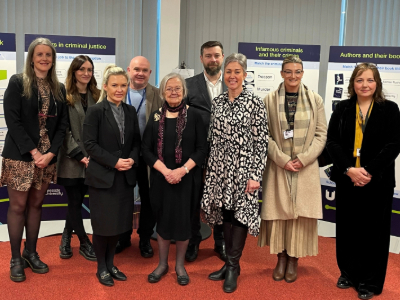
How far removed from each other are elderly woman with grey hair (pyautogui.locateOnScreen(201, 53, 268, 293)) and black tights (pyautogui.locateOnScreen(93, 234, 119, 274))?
2.51 ft

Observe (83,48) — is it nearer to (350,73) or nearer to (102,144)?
(102,144)

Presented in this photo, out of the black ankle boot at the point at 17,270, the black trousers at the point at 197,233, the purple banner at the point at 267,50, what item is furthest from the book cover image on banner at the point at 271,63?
the black ankle boot at the point at 17,270

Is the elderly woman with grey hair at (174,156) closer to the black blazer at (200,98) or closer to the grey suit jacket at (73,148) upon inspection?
the black blazer at (200,98)

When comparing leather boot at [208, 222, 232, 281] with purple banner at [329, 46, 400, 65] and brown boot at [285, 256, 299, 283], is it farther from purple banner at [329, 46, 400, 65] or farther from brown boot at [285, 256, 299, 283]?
purple banner at [329, 46, 400, 65]

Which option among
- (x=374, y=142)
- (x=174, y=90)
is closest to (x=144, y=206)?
(x=174, y=90)

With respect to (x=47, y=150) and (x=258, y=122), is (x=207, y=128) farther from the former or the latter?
(x=47, y=150)

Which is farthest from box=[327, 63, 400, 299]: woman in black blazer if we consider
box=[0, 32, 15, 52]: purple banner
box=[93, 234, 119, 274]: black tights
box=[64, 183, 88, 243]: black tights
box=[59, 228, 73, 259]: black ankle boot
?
box=[0, 32, 15, 52]: purple banner

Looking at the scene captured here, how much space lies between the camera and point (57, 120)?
294 cm

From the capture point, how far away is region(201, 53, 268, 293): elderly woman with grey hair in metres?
2.65

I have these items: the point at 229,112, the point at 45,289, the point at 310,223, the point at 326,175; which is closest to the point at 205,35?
the point at 326,175

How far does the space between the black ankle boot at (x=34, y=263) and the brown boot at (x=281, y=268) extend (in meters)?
1.78

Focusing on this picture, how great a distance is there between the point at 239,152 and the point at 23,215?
168 centimetres

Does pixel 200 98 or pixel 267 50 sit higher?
pixel 267 50

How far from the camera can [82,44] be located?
151 inches
